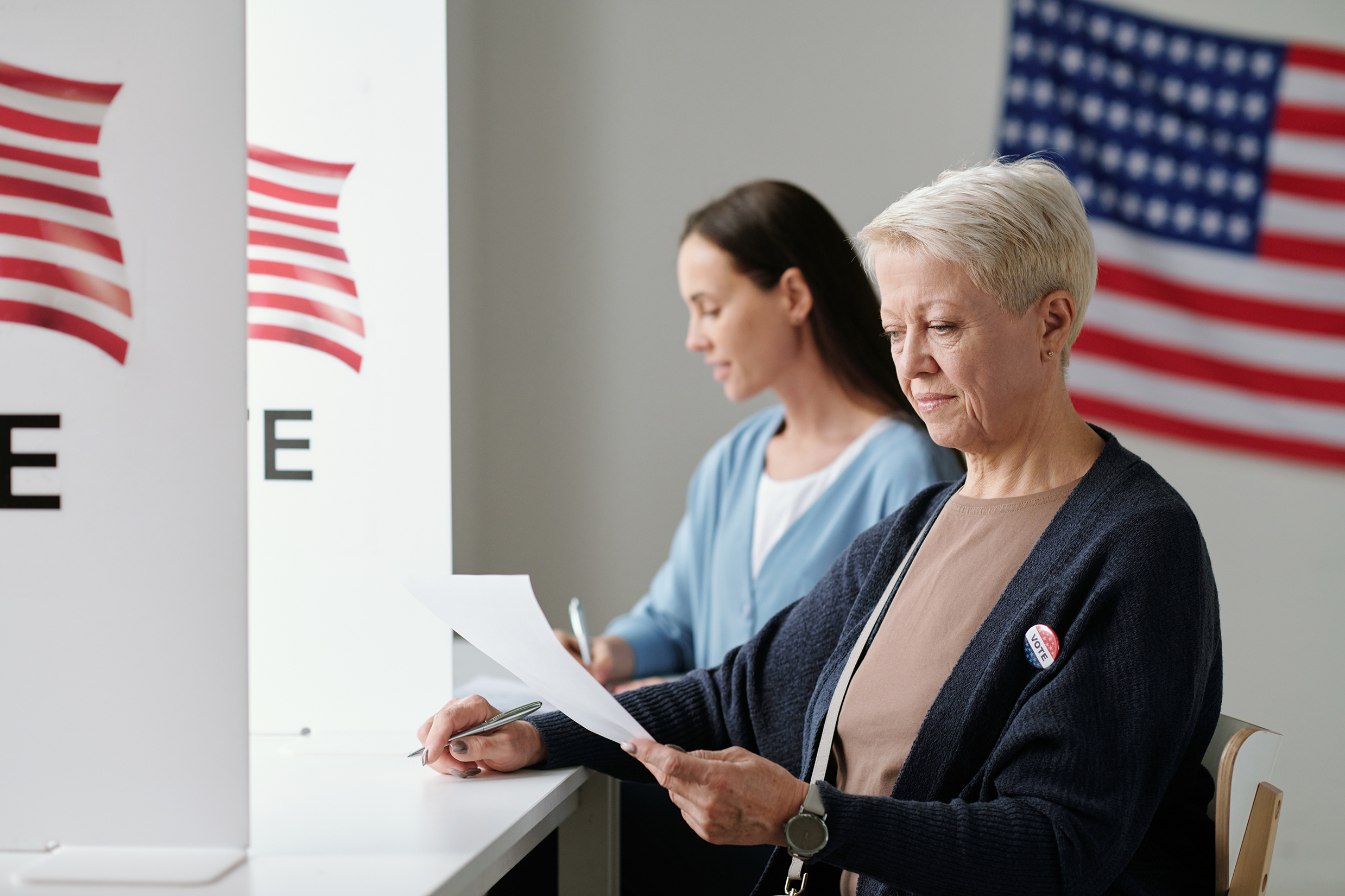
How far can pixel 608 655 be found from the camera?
5.82ft

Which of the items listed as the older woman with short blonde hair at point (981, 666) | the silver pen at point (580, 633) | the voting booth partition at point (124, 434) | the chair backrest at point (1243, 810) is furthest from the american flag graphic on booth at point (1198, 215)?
the voting booth partition at point (124, 434)

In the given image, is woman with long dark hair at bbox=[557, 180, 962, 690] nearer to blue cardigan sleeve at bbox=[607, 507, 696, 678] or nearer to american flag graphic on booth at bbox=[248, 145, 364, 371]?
blue cardigan sleeve at bbox=[607, 507, 696, 678]

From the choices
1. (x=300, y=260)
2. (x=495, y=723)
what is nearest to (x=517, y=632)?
(x=495, y=723)

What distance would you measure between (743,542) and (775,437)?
25cm

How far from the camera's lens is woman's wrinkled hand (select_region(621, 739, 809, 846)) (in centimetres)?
83

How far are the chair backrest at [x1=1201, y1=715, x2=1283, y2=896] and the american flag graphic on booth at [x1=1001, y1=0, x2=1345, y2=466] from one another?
6.61 ft

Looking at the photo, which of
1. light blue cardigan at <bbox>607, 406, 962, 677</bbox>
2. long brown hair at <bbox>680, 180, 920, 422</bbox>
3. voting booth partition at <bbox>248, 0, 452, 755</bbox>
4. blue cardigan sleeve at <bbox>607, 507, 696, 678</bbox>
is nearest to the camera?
voting booth partition at <bbox>248, 0, 452, 755</bbox>

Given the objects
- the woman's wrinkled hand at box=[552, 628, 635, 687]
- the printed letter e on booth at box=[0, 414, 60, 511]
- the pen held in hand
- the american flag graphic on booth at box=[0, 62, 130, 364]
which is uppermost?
the american flag graphic on booth at box=[0, 62, 130, 364]

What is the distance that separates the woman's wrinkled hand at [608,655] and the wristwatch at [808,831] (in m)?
0.87

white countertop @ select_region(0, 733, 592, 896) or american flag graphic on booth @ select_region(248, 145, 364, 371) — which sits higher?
american flag graphic on booth @ select_region(248, 145, 364, 371)

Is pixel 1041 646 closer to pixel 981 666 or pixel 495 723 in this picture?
pixel 981 666

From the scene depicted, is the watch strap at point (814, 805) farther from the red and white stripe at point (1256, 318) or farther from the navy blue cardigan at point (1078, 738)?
the red and white stripe at point (1256, 318)

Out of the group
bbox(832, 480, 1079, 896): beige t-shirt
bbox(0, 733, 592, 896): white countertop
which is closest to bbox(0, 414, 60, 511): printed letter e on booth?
bbox(0, 733, 592, 896): white countertop

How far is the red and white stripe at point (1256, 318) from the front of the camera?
274 cm
